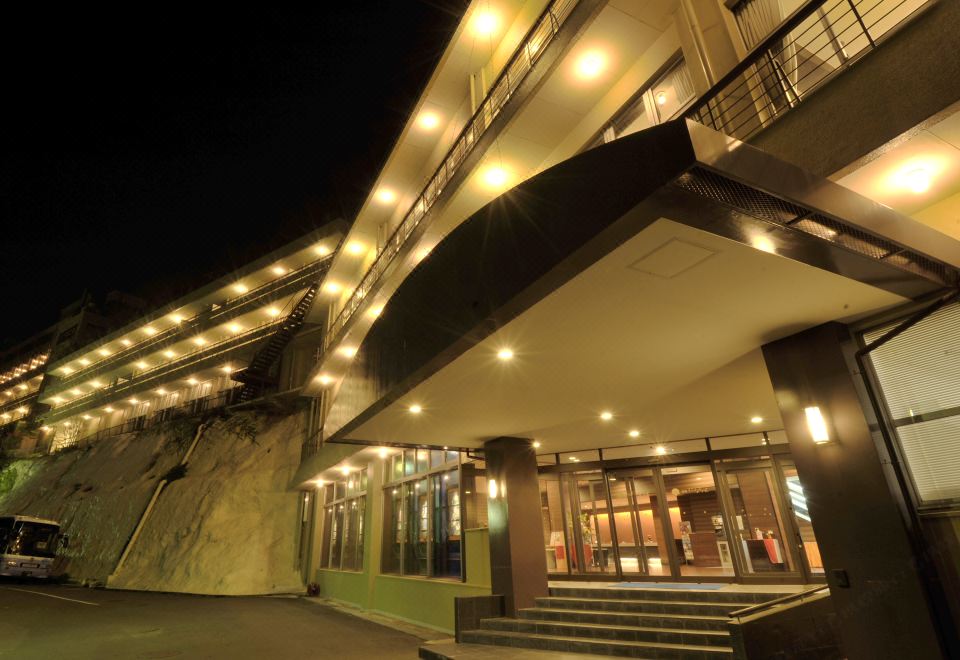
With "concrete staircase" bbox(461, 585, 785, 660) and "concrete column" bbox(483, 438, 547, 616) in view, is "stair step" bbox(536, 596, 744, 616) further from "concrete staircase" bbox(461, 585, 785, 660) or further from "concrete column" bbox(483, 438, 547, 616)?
"concrete column" bbox(483, 438, 547, 616)

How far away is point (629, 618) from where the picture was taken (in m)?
8.48

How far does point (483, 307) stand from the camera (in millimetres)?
5441

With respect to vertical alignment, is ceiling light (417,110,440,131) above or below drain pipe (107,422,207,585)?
above

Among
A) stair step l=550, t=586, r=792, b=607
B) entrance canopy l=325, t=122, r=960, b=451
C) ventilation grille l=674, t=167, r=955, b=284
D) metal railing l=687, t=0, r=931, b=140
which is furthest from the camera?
stair step l=550, t=586, r=792, b=607

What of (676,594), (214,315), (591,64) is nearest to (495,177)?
(591,64)

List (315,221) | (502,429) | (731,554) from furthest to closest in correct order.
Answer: (315,221) < (731,554) < (502,429)

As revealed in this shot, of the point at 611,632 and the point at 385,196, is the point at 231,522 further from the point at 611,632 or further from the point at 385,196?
the point at 611,632

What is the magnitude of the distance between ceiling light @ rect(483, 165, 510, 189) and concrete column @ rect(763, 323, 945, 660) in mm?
7140

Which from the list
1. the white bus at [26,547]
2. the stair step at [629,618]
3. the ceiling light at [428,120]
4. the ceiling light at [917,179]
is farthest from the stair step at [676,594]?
the white bus at [26,547]

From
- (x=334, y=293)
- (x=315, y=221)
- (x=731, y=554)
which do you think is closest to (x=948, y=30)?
(x=731, y=554)

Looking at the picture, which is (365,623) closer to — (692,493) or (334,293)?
(692,493)

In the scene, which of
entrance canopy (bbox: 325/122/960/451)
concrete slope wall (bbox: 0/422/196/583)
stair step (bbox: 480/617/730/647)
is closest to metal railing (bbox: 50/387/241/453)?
concrete slope wall (bbox: 0/422/196/583)

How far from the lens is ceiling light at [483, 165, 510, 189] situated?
36.2 ft

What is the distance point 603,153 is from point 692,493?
11.1 m
